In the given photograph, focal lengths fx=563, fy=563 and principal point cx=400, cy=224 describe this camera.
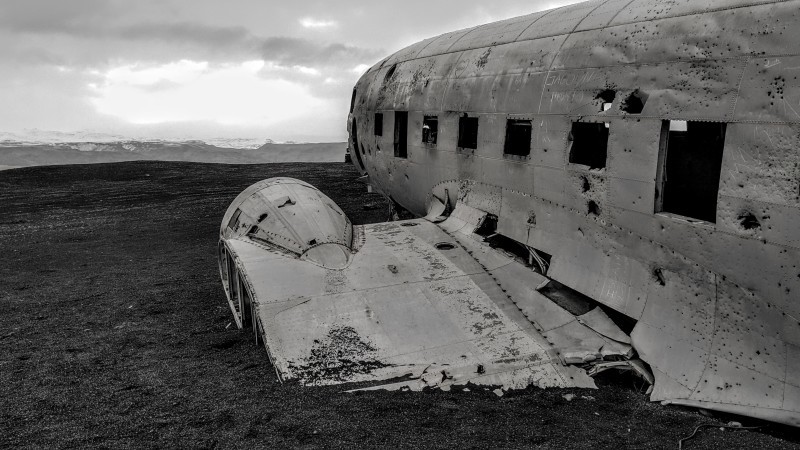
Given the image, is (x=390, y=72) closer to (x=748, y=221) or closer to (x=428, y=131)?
(x=428, y=131)

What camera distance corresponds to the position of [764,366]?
5273mm

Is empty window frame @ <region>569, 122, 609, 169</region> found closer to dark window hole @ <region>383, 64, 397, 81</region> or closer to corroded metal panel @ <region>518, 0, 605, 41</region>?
corroded metal panel @ <region>518, 0, 605, 41</region>

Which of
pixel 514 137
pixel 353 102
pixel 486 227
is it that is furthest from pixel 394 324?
pixel 353 102

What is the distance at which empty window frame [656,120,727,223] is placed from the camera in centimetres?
804

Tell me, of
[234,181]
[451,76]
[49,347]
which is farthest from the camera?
[234,181]

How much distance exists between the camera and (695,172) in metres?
8.30

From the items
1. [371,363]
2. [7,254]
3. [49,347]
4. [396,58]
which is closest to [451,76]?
[396,58]

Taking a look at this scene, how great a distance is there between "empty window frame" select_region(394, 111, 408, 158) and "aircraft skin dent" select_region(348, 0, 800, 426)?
7.76ft

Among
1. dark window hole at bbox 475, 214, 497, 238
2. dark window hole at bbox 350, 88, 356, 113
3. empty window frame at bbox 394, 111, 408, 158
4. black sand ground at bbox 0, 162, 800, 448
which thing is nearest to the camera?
black sand ground at bbox 0, 162, 800, 448

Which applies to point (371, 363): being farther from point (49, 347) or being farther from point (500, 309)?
point (49, 347)

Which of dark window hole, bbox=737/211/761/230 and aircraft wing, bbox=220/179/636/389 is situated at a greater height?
dark window hole, bbox=737/211/761/230

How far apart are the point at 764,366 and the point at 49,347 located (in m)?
9.15

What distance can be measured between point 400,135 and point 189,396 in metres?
6.94

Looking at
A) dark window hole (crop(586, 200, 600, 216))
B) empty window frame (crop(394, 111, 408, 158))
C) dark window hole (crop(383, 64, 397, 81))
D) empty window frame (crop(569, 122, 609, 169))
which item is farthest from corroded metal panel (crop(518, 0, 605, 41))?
dark window hole (crop(383, 64, 397, 81))
